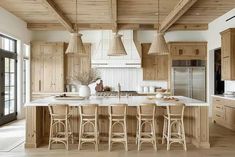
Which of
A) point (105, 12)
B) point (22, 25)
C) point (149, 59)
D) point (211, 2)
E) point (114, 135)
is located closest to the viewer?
point (114, 135)

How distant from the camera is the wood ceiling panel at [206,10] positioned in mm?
7293

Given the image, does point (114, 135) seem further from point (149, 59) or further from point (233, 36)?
point (149, 59)

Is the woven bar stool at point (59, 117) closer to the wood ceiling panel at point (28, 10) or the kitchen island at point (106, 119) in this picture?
the kitchen island at point (106, 119)

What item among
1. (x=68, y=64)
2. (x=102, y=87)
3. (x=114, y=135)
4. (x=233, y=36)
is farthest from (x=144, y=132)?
(x=68, y=64)

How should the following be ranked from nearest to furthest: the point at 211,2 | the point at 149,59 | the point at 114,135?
the point at 114,135, the point at 211,2, the point at 149,59

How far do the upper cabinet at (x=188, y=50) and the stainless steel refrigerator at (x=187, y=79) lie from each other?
40cm

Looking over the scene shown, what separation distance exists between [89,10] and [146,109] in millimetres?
3973

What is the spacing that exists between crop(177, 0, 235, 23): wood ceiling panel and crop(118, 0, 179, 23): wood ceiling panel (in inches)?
26.7

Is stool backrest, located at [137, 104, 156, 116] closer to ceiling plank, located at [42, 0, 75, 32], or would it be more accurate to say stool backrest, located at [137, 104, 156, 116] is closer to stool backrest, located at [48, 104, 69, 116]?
stool backrest, located at [48, 104, 69, 116]

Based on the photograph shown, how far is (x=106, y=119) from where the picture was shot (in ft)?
19.5

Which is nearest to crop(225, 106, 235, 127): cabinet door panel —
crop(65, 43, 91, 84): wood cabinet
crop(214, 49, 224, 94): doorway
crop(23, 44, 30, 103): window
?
crop(214, 49, 224, 94): doorway

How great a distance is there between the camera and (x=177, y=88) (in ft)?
32.7

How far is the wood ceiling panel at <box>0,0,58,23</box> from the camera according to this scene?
24.0 ft

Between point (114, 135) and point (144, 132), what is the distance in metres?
0.61
